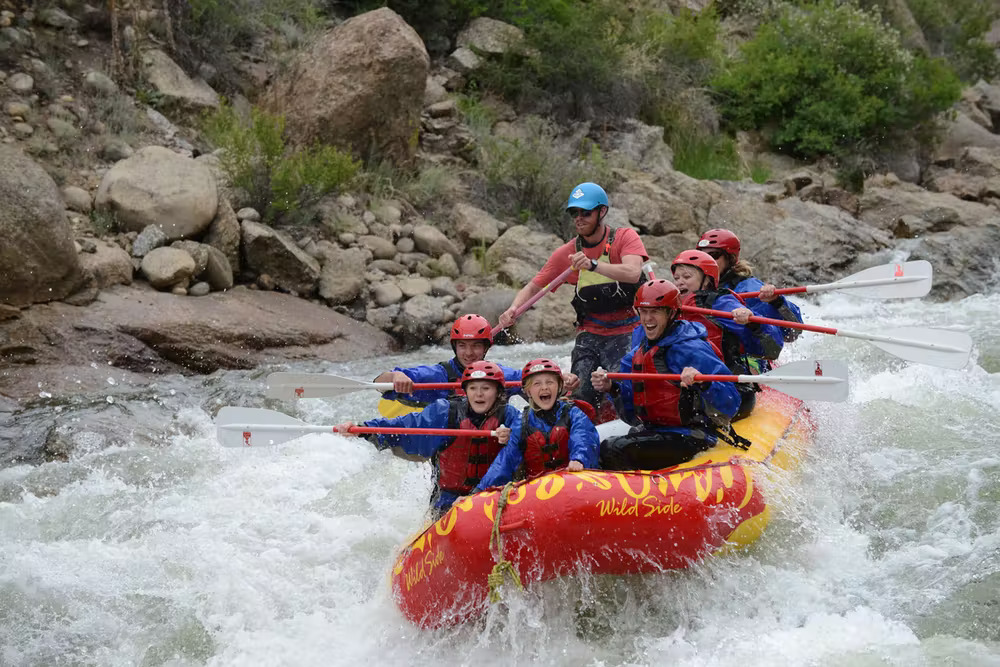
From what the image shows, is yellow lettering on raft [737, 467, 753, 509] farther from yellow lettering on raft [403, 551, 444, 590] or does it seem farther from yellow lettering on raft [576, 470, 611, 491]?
yellow lettering on raft [403, 551, 444, 590]

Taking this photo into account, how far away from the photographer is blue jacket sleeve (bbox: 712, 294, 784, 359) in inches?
229

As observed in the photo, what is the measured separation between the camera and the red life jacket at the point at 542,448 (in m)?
4.60

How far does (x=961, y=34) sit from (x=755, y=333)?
20.4 m

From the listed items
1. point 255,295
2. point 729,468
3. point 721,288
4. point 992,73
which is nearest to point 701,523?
point 729,468

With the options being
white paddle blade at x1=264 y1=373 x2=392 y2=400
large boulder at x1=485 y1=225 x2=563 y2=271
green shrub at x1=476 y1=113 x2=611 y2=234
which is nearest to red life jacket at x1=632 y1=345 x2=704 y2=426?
white paddle blade at x1=264 y1=373 x2=392 y2=400

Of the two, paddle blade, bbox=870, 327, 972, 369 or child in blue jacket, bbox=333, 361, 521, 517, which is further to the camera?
paddle blade, bbox=870, 327, 972, 369

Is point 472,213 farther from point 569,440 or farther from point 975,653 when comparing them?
point 975,653

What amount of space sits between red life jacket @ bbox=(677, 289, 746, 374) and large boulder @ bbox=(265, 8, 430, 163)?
678 centimetres

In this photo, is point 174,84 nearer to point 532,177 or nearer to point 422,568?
point 532,177

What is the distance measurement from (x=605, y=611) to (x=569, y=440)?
0.81 metres

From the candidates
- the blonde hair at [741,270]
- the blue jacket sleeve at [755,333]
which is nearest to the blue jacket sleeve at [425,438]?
the blue jacket sleeve at [755,333]

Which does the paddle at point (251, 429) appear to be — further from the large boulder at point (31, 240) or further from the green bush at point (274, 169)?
the green bush at point (274, 169)

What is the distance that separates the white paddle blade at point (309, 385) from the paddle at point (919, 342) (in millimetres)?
2011

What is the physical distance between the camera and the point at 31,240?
7.69m
